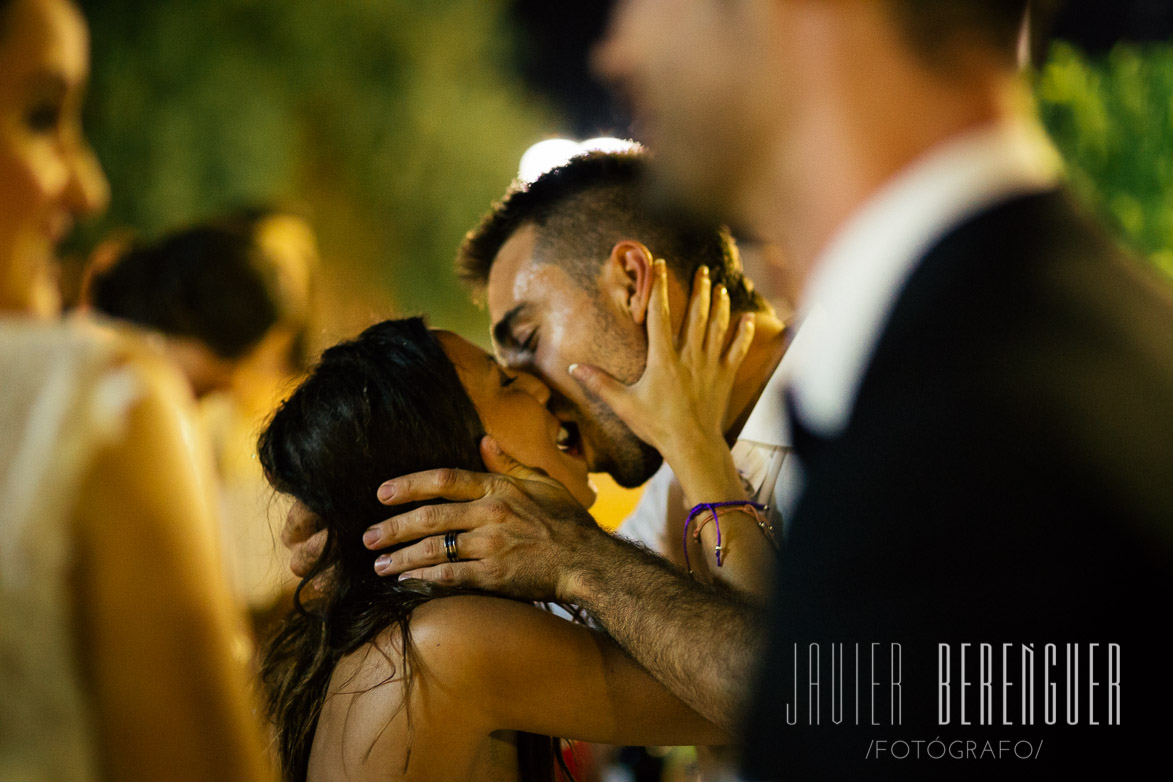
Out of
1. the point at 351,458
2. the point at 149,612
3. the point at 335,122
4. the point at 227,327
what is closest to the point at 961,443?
the point at 149,612

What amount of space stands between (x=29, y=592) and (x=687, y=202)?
644 mm

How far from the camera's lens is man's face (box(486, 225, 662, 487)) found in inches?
93.2

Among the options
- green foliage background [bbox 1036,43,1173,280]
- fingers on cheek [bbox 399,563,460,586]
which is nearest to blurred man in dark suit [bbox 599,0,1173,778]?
fingers on cheek [bbox 399,563,460,586]

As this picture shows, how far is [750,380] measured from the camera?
2383 mm

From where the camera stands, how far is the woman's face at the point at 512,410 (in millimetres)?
1965

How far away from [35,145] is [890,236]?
766mm

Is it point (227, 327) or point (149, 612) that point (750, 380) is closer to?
point (149, 612)

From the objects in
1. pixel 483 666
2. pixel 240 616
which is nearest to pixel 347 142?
pixel 240 616

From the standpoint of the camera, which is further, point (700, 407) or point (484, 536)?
point (700, 407)

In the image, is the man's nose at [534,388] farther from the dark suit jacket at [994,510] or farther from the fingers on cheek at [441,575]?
the dark suit jacket at [994,510]

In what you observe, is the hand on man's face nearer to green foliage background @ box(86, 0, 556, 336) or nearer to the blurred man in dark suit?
the blurred man in dark suit

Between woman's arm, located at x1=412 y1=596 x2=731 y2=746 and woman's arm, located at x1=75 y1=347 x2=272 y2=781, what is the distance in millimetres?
783

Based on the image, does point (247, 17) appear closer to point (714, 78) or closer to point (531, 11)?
point (531, 11)

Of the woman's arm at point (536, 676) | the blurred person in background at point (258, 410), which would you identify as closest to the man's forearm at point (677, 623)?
the woman's arm at point (536, 676)
